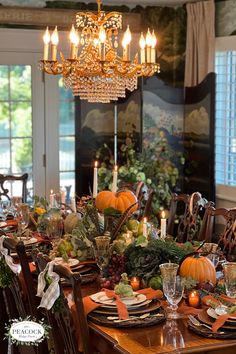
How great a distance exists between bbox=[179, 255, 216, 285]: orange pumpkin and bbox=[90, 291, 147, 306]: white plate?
272mm

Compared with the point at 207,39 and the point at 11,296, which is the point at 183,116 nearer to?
the point at 207,39

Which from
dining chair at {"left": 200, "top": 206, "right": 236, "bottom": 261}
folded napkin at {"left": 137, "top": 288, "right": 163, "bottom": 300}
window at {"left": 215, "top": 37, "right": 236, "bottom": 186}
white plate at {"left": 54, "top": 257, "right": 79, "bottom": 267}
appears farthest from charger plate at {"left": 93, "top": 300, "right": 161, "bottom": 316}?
window at {"left": 215, "top": 37, "right": 236, "bottom": 186}

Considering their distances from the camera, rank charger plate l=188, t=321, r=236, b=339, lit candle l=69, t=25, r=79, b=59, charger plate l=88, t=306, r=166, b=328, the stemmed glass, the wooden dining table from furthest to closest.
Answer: lit candle l=69, t=25, r=79, b=59
the stemmed glass
charger plate l=88, t=306, r=166, b=328
charger plate l=188, t=321, r=236, b=339
the wooden dining table

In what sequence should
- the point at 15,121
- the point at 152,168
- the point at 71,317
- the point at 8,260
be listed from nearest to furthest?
1. the point at 71,317
2. the point at 8,260
3. the point at 152,168
4. the point at 15,121

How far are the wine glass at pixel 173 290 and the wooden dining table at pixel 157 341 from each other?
8cm

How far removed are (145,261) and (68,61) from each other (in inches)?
58.1

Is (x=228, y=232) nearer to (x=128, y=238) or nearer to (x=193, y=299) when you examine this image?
(x=128, y=238)

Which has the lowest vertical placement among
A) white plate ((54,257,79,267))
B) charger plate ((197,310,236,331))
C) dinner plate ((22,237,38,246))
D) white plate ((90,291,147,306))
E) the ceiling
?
charger plate ((197,310,236,331))

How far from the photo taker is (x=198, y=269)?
3254 mm

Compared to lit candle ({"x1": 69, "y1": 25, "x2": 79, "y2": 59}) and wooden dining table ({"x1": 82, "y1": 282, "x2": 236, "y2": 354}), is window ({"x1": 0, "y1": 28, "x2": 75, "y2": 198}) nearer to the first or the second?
lit candle ({"x1": 69, "y1": 25, "x2": 79, "y2": 59})

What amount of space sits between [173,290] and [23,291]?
2.89ft

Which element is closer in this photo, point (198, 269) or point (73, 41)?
point (198, 269)

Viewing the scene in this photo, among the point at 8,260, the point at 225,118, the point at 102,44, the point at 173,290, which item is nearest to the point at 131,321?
the point at 173,290

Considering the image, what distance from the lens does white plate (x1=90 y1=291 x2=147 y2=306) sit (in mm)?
3006
